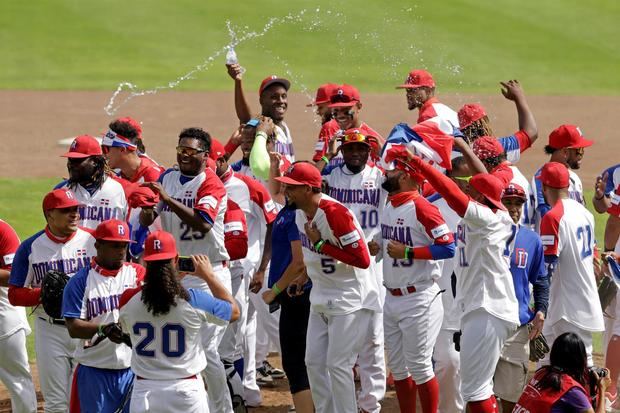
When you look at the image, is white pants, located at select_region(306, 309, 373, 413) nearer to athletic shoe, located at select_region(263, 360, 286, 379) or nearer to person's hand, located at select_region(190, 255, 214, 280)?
person's hand, located at select_region(190, 255, 214, 280)

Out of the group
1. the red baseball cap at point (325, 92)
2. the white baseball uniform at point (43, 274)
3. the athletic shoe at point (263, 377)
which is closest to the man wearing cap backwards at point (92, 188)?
the white baseball uniform at point (43, 274)

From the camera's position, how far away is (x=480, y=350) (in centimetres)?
715

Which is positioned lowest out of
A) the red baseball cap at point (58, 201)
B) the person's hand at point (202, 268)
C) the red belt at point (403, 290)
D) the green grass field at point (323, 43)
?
the red belt at point (403, 290)

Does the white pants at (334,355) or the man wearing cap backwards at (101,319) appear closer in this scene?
the man wearing cap backwards at (101,319)

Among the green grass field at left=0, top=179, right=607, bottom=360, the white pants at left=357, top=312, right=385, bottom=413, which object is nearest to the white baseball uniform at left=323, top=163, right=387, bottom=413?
the white pants at left=357, top=312, right=385, bottom=413

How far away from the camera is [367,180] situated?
8.41 m

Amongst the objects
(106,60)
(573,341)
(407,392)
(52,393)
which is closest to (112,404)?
(52,393)

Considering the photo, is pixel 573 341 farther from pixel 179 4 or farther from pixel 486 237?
pixel 179 4

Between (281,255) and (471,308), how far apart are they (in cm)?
144

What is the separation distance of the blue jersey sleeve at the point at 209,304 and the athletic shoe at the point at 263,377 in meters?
3.07

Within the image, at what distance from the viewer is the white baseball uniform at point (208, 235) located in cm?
754

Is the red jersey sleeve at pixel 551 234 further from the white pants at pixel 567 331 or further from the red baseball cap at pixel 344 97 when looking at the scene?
the red baseball cap at pixel 344 97

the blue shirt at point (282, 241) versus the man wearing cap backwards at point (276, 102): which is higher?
the man wearing cap backwards at point (276, 102)

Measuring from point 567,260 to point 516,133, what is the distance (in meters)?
1.61
